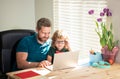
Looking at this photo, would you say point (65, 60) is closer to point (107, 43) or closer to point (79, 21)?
point (107, 43)

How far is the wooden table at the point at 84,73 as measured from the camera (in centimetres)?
205

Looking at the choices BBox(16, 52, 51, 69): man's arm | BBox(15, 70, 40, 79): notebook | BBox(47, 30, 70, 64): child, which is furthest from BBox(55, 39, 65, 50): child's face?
BBox(15, 70, 40, 79): notebook

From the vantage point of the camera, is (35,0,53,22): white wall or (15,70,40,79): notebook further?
(35,0,53,22): white wall

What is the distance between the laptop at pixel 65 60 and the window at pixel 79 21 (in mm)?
710

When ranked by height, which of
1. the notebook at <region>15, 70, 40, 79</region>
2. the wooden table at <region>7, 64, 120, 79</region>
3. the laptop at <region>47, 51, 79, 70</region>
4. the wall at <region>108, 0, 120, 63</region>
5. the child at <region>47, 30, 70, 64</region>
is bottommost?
the wooden table at <region>7, 64, 120, 79</region>

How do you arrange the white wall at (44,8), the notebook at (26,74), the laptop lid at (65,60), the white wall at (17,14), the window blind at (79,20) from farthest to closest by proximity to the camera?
the white wall at (44,8)
the white wall at (17,14)
the window blind at (79,20)
the laptop lid at (65,60)
the notebook at (26,74)

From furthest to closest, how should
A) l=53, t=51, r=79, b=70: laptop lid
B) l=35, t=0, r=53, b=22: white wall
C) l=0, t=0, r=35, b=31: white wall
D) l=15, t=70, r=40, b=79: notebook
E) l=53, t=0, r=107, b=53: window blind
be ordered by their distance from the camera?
l=35, t=0, r=53, b=22: white wall
l=0, t=0, r=35, b=31: white wall
l=53, t=0, r=107, b=53: window blind
l=53, t=51, r=79, b=70: laptop lid
l=15, t=70, r=40, b=79: notebook

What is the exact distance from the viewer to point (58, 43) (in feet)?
8.45

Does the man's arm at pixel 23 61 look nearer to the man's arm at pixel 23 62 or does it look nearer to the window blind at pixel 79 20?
the man's arm at pixel 23 62

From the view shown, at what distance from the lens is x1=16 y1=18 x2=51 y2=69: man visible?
8.34 feet

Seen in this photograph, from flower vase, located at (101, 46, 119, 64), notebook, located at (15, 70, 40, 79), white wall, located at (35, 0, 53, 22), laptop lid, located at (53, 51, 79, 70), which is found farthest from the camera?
white wall, located at (35, 0, 53, 22)

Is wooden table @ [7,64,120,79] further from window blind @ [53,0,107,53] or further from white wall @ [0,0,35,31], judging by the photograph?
white wall @ [0,0,35,31]

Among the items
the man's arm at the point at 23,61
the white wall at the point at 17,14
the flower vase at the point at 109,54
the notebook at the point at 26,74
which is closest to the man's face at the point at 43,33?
the man's arm at the point at 23,61

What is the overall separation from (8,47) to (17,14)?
38.7 inches
